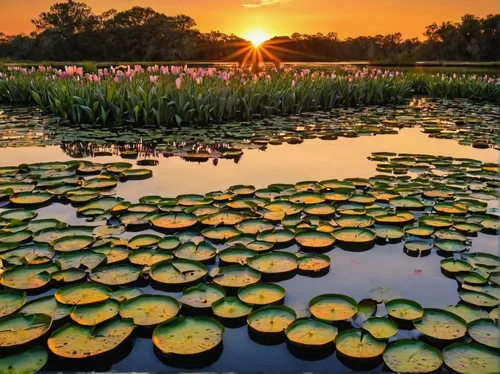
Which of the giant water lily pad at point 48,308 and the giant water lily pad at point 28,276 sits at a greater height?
the giant water lily pad at point 28,276

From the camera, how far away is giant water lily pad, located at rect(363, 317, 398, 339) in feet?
5.99

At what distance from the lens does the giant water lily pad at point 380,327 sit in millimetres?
1825

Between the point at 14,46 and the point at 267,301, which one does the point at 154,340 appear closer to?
the point at 267,301

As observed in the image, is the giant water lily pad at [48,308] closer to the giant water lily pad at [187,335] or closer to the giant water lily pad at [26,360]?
the giant water lily pad at [26,360]

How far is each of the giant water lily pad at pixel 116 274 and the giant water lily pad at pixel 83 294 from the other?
3.1 inches

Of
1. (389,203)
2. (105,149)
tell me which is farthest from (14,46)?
(389,203)

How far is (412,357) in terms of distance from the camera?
67.0 inches

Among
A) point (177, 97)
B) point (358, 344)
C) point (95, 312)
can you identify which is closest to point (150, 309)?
point (95, 312)

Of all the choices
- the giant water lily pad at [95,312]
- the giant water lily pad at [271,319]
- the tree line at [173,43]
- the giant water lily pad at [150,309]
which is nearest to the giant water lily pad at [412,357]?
the giant water lily pad at [271,319]

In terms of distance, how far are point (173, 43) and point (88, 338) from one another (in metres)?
39.3

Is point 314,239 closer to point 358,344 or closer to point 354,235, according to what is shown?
point 354,235

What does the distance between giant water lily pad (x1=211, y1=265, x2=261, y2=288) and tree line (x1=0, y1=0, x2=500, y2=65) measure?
36358mm

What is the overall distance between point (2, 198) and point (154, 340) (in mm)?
2448

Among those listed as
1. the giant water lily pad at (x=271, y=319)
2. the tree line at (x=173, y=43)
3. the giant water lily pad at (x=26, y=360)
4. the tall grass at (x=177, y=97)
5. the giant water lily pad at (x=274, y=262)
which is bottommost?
the giant water lily pad at (x=26, y=360)
